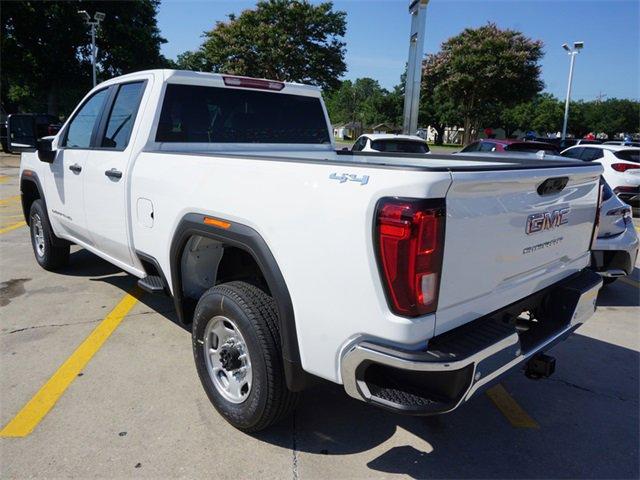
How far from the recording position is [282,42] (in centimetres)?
3238

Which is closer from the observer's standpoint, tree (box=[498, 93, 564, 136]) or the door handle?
the door handle

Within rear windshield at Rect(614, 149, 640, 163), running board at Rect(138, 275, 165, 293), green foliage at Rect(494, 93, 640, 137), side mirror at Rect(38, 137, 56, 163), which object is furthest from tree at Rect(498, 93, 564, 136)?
running board at Rect(138, 275, 165, 293)

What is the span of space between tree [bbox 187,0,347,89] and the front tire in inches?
1257

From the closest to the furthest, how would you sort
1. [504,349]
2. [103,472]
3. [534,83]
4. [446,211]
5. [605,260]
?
[446,211], [504,349], [103,472], [605,260], [534,83]

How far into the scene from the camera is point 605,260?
17.1 ft

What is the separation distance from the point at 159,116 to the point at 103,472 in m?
2.39

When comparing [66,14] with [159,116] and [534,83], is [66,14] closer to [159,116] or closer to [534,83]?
[534,83]

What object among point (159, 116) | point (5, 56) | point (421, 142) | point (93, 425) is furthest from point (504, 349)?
point (5, 56)

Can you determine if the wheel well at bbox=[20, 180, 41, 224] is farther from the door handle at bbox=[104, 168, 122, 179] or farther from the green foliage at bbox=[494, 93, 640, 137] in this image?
the green foliage at bbox=[494, 93, 640, 137]

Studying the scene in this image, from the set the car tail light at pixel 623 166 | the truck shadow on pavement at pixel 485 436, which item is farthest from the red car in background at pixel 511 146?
the truck shadow on pavement at pixel 485 436

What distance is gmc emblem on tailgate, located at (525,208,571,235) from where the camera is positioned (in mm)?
2447

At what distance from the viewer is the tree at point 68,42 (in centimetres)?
2761

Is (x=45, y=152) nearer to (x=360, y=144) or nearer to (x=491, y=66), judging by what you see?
(x=360, y=144)

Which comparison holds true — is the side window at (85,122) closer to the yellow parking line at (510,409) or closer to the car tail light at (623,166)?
the yellow parking line at (510,409)
